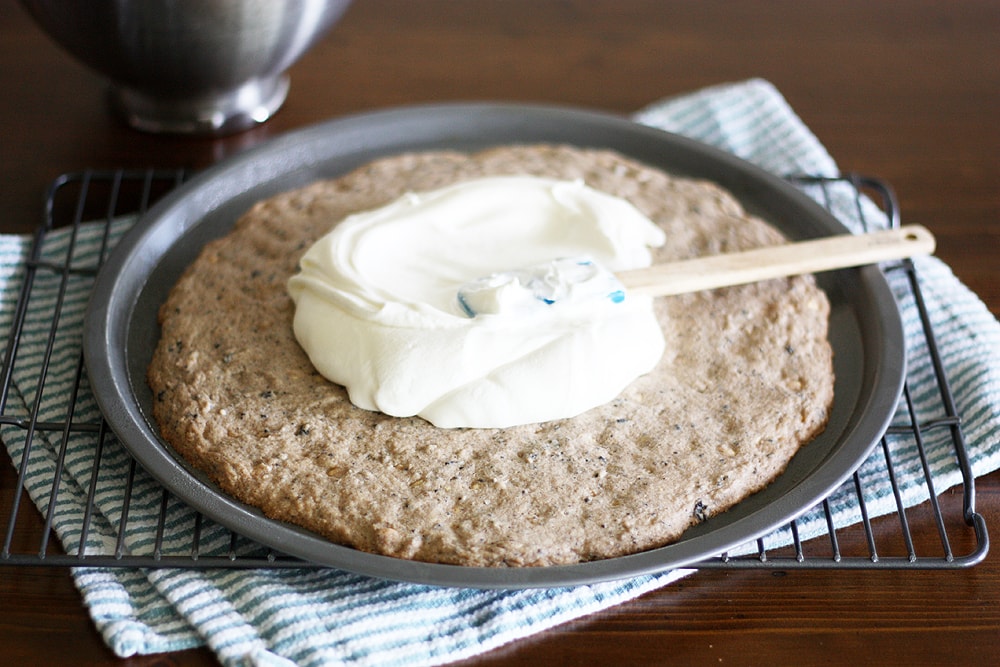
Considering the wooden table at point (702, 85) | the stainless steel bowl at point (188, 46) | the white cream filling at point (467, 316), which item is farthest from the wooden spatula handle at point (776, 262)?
the stainless steel bowl at point (188, 46)

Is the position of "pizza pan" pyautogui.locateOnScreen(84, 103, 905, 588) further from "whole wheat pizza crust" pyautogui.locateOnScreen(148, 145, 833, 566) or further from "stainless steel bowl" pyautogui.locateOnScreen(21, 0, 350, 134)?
"stainless steel bowl" pyautogui.locateOnScreen(21, 0, 350, 134)

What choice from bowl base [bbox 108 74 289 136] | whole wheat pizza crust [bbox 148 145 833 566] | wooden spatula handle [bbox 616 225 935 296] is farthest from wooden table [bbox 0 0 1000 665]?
wooden spatula handle [bbox 616 225 935 296]

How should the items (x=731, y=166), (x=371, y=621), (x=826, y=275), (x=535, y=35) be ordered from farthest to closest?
(x=535, y=35)
(x=731, y=166)
(x=826, y=275)
(x=371, y=621)

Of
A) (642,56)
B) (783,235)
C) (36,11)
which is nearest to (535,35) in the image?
(642,56)

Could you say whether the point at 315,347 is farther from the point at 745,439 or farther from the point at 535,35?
the point at 535,35

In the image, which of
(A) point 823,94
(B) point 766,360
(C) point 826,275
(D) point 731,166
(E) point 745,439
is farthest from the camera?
(A) point 823,94

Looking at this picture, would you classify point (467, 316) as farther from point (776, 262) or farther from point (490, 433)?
point (776, 262)
